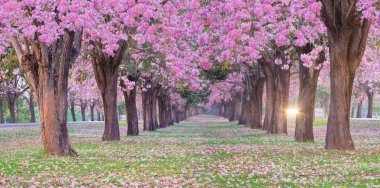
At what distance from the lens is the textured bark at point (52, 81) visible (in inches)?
834

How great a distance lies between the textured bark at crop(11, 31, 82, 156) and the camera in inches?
834

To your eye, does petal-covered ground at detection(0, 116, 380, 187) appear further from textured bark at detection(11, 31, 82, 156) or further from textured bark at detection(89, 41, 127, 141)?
textured bark at detection(89, 41, 127, 141)

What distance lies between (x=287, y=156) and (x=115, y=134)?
50.5 feet

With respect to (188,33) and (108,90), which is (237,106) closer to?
(108,90)

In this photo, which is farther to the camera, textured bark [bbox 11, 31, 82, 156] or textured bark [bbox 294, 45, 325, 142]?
textured bark [bbox 294, 45, 325, 142]

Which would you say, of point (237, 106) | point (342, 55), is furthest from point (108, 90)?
point (237, 106)

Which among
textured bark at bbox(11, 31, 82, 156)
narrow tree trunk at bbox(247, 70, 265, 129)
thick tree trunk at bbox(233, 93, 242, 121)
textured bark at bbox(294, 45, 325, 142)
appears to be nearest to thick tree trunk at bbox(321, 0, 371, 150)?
textured bark at bbox(294, 45, 325, 142)

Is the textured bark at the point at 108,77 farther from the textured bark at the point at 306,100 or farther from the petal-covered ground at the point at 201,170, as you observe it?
the textured bark at the point at 306,100

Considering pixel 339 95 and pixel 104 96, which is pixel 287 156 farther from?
pixel 104 96

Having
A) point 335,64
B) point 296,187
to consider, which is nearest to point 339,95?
point 335,64

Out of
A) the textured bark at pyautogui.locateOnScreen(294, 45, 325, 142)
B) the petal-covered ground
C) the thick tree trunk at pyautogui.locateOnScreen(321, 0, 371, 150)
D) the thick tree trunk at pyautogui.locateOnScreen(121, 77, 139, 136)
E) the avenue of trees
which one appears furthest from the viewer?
the thick tree trunk at pyautogui.locateOnScreen(121, 77, 139, 136)

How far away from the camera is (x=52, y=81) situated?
21.4 meters

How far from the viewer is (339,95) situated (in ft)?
76.3

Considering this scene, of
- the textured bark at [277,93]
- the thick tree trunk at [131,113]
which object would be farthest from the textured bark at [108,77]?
the textured bark at [277,93]
